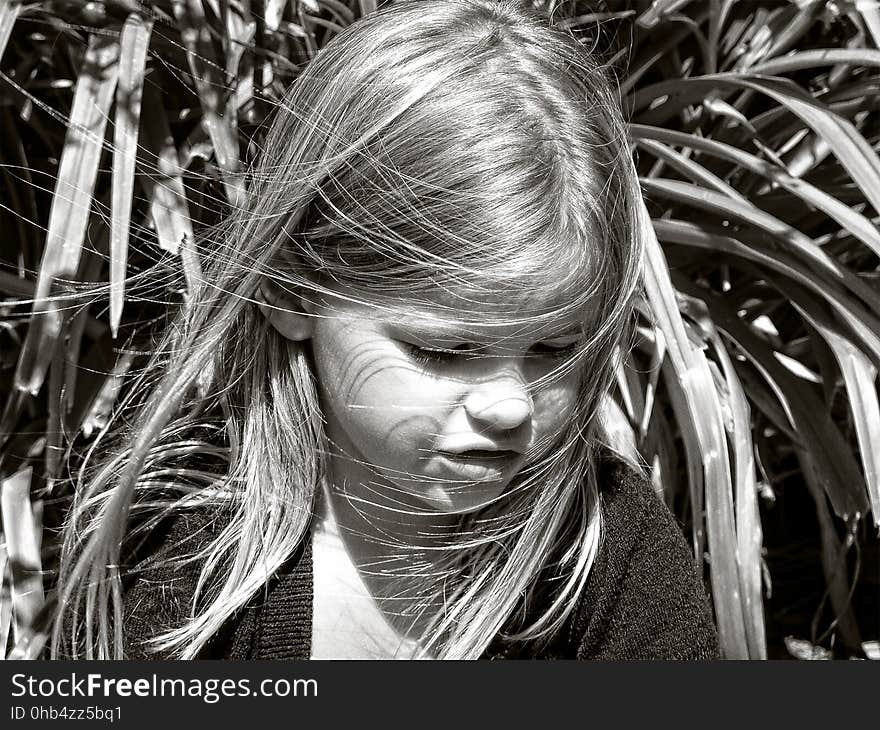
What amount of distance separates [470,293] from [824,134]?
517 millimetres

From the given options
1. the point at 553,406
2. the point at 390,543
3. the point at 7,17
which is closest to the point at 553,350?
the point at 553,406

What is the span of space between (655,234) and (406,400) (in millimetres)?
468

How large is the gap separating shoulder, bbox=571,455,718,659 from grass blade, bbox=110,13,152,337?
1.76 ft

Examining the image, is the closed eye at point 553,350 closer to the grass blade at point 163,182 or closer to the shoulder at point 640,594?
the shoulder at point 640,594

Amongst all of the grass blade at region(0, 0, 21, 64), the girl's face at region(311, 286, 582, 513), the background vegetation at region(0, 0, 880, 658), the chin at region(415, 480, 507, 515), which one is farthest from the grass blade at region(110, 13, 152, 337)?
the chin at region(415, 480, 507, 515)

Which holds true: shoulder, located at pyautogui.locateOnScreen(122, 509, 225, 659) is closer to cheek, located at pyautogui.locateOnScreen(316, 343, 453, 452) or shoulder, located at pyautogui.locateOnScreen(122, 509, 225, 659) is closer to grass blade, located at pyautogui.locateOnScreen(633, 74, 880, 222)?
cheek, located at pyautogui.locateOnScreen(316, 343, 453, 452)

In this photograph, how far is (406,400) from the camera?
0.87 meters

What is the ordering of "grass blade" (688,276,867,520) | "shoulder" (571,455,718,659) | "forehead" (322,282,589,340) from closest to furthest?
"forehead" (322,282,589,340)
"shoulder" (571,455,718,659)
"grass blade" (688,276,867,520)

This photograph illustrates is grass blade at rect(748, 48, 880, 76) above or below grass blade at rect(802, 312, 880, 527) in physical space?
above

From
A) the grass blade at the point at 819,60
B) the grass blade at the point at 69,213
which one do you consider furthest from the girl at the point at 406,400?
the grass blade at the point at 819,60

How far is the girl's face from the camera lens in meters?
0.85

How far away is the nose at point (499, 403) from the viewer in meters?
0.85

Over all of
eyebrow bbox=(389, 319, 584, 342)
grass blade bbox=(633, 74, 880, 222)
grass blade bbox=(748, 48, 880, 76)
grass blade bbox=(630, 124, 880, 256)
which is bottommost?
eyebrow bbox=(389, 319, 584, 342)

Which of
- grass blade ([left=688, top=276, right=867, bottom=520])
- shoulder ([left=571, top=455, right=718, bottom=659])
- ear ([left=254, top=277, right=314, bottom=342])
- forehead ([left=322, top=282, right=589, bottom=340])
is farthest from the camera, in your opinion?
grass blade ([left=688, top=276, right=867, bottom=520])
